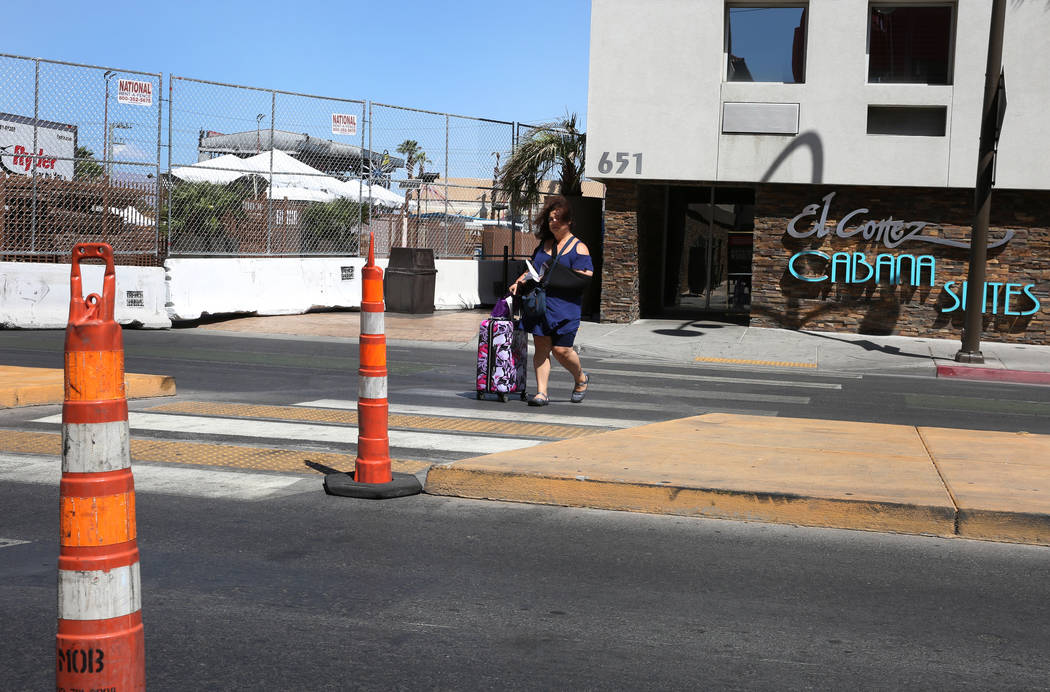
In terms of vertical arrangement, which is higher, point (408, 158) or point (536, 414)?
point (408, 158)

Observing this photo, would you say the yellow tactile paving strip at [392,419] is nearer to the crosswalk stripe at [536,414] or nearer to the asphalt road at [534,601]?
the crosswalk stripe at [536,414]

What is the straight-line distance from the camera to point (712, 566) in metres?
4.97

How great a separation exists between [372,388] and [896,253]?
48.8 feet

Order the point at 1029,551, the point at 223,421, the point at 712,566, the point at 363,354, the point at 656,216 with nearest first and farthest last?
the point at 712,566, the point at 1029,551, the point at 363,354, the point at 223,421, the point at 656,216

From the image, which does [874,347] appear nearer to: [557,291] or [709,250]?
[709,250]

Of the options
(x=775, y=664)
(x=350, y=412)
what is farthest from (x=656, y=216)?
(x=775, y=664)

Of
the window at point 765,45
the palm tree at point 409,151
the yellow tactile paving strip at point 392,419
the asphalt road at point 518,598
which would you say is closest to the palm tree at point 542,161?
the palm tree at point 409,151

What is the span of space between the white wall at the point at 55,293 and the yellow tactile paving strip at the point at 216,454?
912 cm

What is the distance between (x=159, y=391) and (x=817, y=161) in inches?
494

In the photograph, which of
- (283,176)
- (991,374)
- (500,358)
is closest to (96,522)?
(500,358)

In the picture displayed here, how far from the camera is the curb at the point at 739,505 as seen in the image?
5477mm

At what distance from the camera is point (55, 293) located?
16422 millimetres

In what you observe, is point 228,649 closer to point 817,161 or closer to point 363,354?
point 363,354

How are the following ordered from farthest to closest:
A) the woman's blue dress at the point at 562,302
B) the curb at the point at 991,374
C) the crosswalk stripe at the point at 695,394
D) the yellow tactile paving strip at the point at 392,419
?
the curb at the point at 991,374 → the crosswalk stripe at the point at 695,394 → the woman's blue dress at the point at 562,302 → the yellow tactile paving strip at the point at 392,419
